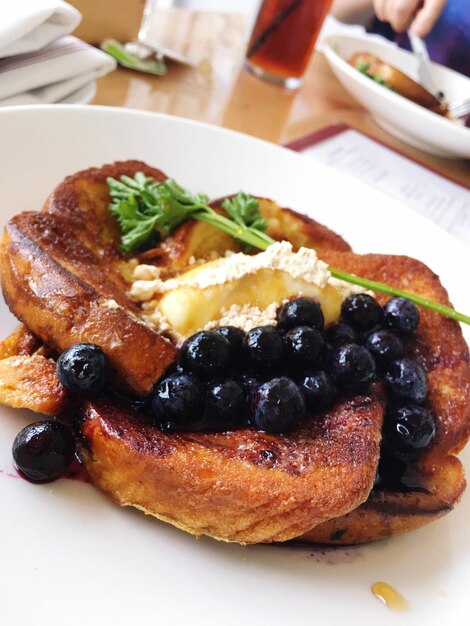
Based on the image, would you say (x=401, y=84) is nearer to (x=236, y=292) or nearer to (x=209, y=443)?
(x=236, y=292)

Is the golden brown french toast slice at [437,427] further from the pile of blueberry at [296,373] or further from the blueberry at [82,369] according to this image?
the blueberry at [82,369]

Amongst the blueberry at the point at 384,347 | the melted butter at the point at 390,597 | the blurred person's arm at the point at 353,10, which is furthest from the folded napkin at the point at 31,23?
the blurred person's arm at the point at 353,10

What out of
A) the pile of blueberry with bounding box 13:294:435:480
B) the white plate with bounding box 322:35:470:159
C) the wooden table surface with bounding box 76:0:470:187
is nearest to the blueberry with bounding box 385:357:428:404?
the pile of blueberry with bounding box 13:294:435:480

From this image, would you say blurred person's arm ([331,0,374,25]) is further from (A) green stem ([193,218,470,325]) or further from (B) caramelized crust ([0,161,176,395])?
(B) caramelized crust ([0,161,176,395])

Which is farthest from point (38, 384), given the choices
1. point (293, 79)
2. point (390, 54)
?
point (390, 54)

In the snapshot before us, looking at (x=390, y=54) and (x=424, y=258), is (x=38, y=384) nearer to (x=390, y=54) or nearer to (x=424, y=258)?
(x=424, y=258)

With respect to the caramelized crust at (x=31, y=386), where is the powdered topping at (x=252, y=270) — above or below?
above
